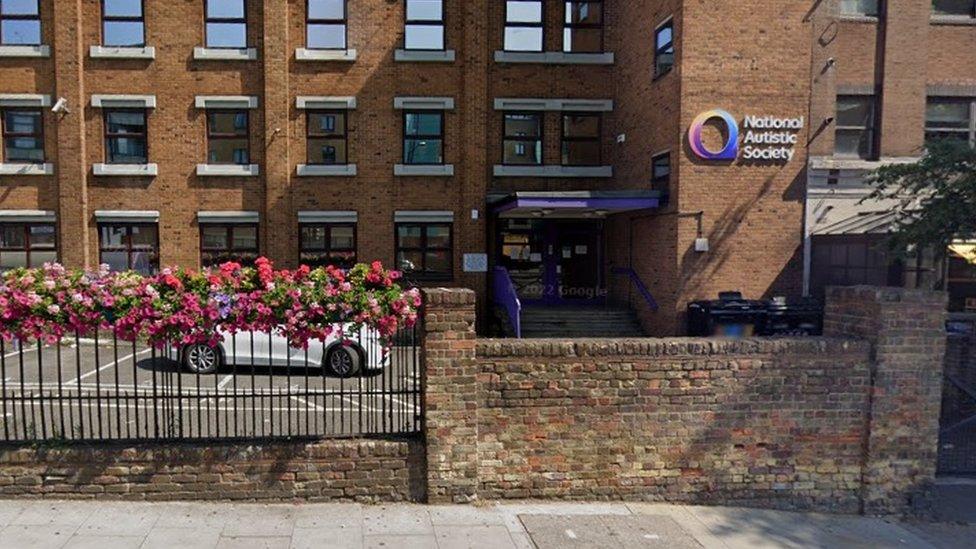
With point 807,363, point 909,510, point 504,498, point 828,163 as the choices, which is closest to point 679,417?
point 807,363

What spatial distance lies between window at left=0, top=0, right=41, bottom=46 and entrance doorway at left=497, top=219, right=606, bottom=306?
13.1m

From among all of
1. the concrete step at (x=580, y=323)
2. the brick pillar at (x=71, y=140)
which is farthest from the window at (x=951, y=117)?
the brick pillar at (x=71, y=140)

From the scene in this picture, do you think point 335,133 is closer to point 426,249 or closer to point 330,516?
point 426,249

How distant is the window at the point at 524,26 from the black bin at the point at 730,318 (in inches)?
341

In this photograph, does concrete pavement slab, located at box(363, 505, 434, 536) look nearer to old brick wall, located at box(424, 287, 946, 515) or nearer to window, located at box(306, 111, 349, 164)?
old brick wall, located at box(424, 287, 946, 515)

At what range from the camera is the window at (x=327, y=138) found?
15.5m

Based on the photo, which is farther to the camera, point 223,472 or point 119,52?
point 119,52

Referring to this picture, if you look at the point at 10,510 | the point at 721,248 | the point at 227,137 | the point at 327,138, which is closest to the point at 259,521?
the point at 10,510

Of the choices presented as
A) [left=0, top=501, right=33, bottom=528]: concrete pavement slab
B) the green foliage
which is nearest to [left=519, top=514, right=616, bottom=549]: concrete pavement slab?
[left=0, top=501, right=33, bottom=528]: concrete pavement slab

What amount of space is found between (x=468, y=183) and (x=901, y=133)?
10.1 m

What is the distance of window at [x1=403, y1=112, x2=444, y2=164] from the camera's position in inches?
617

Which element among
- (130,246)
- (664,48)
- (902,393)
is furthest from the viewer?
(130,246)

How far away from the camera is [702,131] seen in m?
12.2

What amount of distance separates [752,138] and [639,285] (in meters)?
4.13
